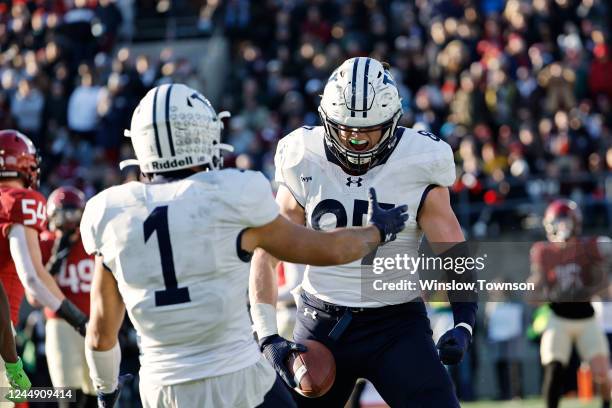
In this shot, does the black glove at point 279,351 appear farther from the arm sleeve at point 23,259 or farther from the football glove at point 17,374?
the arm sleeve at point 23,259

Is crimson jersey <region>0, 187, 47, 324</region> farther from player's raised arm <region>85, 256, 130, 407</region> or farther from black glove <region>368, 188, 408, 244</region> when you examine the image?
black glove <region>368, 188, 408, 244</region>

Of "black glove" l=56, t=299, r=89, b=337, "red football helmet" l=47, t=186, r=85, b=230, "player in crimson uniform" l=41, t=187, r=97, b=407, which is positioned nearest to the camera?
"black glove" l=56, t=299, r=89, b=337

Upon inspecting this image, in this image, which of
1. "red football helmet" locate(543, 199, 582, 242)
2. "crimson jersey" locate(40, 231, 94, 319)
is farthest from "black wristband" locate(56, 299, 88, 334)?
"red football helmet" locate(543, 199, 582, 242)

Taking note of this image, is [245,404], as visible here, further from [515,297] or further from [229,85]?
[229,85]

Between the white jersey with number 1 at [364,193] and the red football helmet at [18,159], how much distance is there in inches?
79.1

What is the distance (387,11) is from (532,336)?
6990 mm

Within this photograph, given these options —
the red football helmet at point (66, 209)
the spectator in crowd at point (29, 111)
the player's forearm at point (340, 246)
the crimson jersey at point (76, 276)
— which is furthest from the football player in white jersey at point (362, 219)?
the spectator in crowd at point (29, 111)

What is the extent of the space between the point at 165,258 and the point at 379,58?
12.1 metres

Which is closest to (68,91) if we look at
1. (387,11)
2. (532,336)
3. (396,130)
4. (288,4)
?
(288,4)

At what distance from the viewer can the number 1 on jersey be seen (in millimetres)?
4055

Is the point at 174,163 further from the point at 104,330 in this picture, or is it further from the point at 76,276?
the point at 76,276

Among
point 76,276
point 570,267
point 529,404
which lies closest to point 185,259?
point 76,276

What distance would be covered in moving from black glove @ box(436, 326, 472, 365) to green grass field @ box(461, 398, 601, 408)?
5.34 metres

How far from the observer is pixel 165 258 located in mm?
4055
